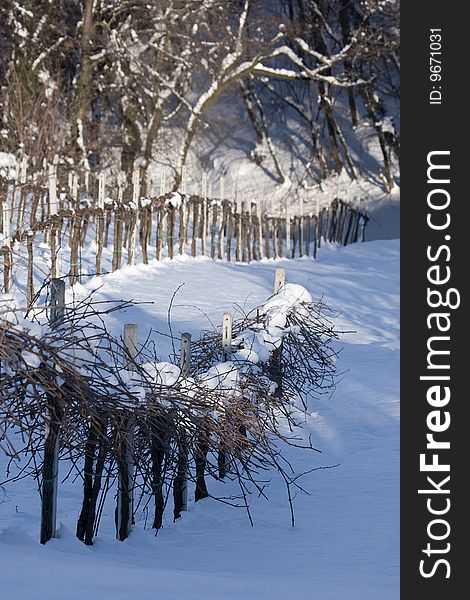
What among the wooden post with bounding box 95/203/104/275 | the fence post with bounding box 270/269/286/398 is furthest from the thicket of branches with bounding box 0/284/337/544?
the wooden post with bounding box 95/203/104/275

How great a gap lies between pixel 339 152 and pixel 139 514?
26606 mm

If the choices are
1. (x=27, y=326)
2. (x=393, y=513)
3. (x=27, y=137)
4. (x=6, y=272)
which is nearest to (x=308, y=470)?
(x=393, y=513)

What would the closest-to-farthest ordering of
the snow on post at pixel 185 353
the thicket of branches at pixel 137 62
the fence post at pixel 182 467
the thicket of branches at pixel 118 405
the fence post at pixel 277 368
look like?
the thicket of branches at pixel 118 405, the fence post at pixel 182 467, the snow on post at pixel 185 353, the fence post at pixel 277 368, the thicket of branches at pixel 137 62

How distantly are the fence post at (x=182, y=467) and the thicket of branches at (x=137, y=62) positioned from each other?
1449cm

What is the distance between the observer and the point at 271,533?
5.61m

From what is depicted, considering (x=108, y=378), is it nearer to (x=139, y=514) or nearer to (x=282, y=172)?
(x=139, y=514)

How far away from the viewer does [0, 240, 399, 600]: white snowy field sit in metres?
3.67

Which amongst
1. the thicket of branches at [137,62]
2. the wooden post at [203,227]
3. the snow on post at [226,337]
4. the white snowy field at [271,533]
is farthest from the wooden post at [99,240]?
the thicket of branches at [137,62]

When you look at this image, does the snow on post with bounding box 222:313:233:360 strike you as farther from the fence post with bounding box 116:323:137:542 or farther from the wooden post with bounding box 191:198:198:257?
the wooden post with bounding box 191:198:198:257

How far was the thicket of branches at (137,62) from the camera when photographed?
70.3 feet

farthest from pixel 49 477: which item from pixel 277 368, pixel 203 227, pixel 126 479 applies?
pixel 203 227

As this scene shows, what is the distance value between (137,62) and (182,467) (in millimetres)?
18441

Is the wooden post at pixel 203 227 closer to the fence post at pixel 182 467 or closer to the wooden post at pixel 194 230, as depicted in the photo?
the wooden post at pixel 194 230

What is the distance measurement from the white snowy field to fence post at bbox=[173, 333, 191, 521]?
0.10 metres
